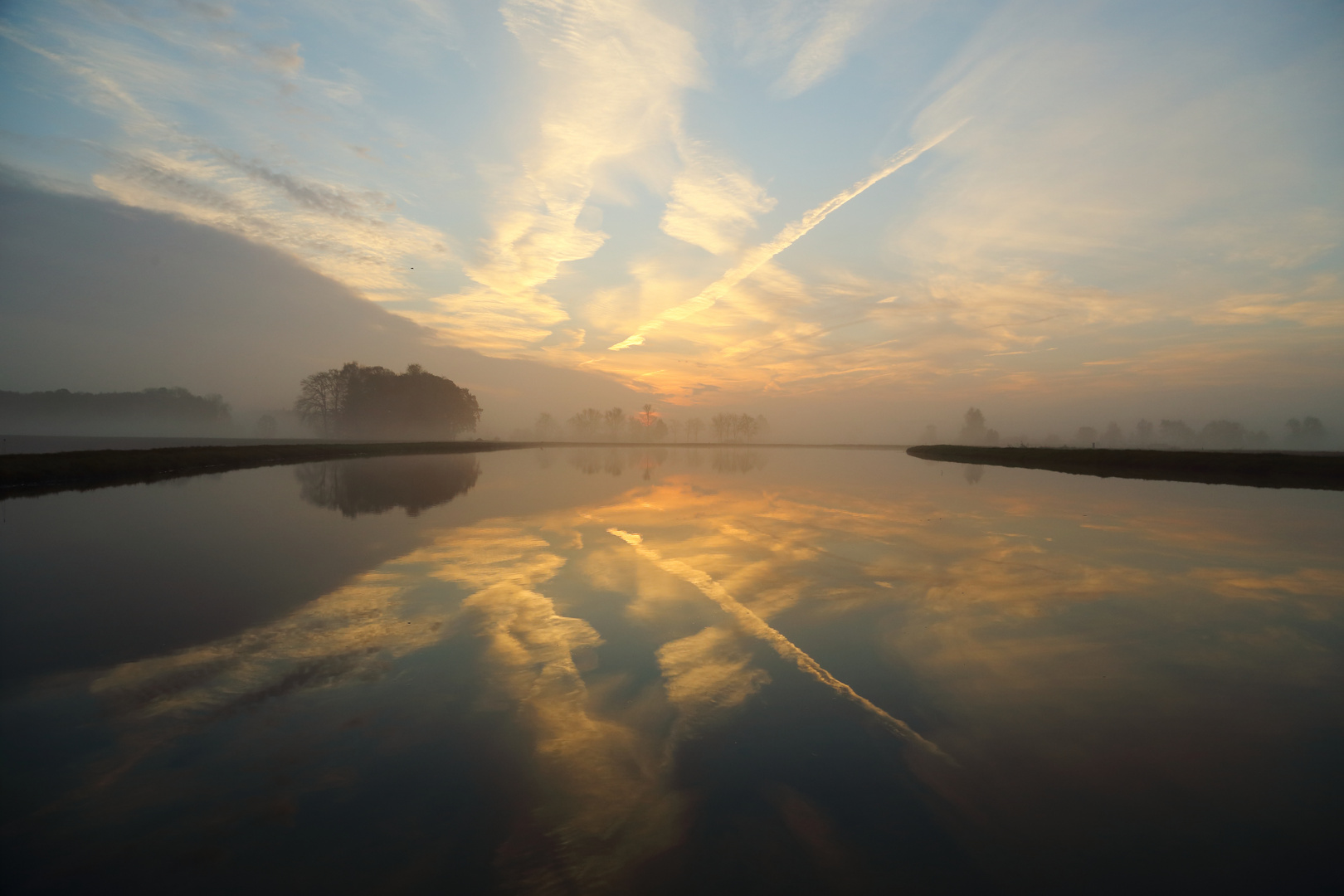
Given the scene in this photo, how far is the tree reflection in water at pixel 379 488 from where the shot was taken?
2131 cm

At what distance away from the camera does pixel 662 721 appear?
5.86 meters

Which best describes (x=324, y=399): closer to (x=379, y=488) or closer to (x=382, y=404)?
(x=382, y=404)

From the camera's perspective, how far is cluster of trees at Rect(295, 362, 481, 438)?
11988 centimetres

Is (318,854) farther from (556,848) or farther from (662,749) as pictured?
(662,749)

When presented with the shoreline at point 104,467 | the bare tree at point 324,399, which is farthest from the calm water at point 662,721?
the bare tree at point 324,399

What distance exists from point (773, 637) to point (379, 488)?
26041 millimetres

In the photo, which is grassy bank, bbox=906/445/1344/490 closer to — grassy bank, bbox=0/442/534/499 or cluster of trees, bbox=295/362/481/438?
grassy bank, bbox=0/442/534/499

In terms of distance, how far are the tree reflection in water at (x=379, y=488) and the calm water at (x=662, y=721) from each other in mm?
7749

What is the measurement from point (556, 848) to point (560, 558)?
9.33m

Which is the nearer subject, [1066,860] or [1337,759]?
[1066,860]

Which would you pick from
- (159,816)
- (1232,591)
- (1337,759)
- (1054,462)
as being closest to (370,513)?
(159,816)

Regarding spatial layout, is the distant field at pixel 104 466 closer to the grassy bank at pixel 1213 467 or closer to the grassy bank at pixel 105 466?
the grassy bank at pixel 105 466

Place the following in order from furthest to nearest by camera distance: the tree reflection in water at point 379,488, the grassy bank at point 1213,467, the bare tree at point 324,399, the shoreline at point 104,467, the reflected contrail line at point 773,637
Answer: the bare tree at point 324,399 → the grassy bank at point 1213,467 → the shoreline at point 104,467 → the tree reflection in water at point 379,488 → the reflected contrail line at point 773,637

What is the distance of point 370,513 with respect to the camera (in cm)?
1905
